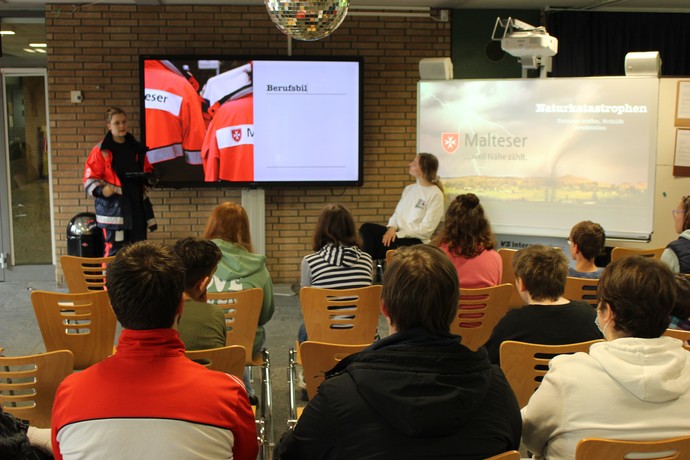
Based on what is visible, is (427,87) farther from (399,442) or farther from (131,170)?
(399,442)

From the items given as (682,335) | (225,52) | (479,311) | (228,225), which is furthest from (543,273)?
(225,52)

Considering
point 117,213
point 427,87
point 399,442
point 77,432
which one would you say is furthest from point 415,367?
point 427,87

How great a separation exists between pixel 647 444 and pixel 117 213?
5.40 meters

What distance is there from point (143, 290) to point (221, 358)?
2.83 feet

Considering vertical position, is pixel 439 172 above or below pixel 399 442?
above

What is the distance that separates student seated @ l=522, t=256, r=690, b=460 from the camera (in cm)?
189

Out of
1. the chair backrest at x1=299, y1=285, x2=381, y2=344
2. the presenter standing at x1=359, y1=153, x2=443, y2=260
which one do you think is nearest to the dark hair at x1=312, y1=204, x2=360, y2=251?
the chair backrest at x1=299, y1=285, x2=381, y2=344

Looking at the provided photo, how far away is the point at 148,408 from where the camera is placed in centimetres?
170

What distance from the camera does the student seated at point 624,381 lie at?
1.89m

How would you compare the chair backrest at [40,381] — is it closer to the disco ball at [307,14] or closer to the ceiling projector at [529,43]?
the disco ball at [307,14]

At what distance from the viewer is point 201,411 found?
174cm

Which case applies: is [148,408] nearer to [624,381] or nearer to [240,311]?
[624,381]

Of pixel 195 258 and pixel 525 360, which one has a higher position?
pixel 195 258

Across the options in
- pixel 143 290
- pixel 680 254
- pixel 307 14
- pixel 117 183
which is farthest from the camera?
pixel 117 183
